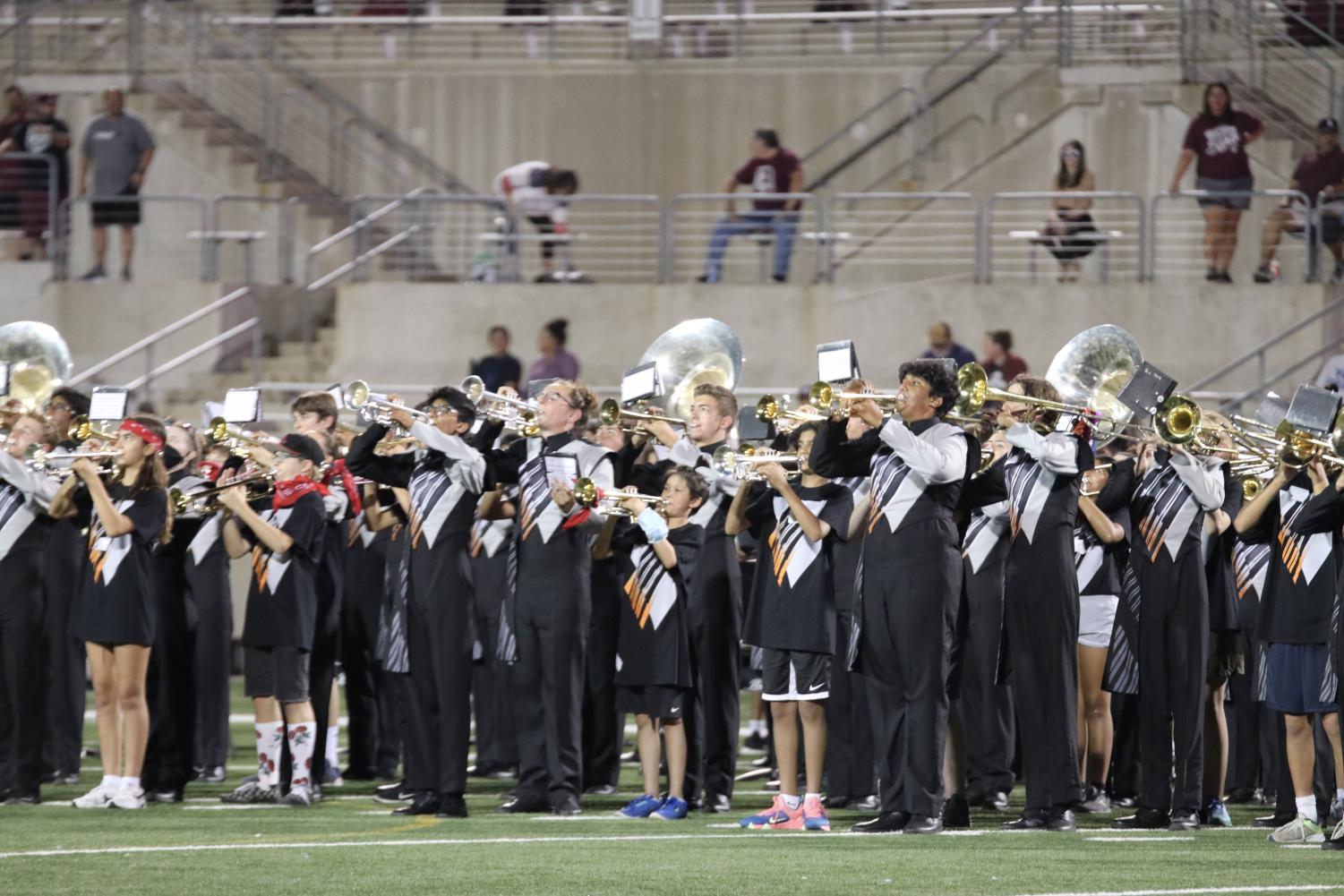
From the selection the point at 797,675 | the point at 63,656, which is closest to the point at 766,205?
the point at 63,656

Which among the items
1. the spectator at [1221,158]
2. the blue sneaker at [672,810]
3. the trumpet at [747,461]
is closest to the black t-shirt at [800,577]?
the trumpet at [747,461]

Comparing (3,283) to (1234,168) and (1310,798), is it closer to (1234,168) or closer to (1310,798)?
(1234,168)

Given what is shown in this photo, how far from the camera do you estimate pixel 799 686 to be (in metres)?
10.0

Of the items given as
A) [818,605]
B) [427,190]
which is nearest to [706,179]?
[427,190]

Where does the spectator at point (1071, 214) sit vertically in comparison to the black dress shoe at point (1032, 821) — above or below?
above

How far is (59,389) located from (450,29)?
12.6 m

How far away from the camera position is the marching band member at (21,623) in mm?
10875

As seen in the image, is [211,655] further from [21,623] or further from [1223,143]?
[1223,143]

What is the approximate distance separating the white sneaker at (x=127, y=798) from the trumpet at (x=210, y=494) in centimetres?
135

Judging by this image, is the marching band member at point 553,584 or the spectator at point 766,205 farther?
the spectator at point 766,205

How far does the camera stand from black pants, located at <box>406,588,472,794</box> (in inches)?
402

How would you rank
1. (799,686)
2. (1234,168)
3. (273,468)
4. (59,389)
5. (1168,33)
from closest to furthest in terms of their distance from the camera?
(799,686) < (273,468) < (59,389) < (1234,168) < (1168,33)

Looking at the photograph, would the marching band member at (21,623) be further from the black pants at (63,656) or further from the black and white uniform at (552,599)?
the black and white uniform at (552,599)

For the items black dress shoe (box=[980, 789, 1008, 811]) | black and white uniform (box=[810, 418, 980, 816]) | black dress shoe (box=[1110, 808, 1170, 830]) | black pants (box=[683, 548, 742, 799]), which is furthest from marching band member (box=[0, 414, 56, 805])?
black dress shoe (box=[1110, 808, 1170, 830])
